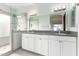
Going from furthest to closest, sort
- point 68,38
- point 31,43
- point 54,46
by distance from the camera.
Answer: point 31,43, point 54,46, point 68,38

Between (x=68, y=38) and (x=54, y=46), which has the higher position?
(x=68, y=38)

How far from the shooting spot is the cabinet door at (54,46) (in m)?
2.06

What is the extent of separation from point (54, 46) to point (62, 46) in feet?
0.69

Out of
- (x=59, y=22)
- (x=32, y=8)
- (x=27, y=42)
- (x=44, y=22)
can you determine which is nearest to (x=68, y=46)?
(x=59, y=22)

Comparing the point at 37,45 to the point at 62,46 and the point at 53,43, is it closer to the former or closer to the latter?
the point at 53,43

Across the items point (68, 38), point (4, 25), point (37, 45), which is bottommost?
point (37, 45)

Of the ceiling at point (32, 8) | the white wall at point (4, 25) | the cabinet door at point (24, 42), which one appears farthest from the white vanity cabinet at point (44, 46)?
the white wall at point (4, 25)

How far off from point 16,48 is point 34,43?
0.71 m

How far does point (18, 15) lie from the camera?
10.5ft

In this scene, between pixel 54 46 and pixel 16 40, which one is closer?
pixel 54 46

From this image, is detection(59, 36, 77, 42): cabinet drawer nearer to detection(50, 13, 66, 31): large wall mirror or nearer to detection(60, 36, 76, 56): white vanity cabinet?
detection(60, 36, 76, 56): white vanity cabinet

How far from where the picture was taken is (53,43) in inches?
84.3

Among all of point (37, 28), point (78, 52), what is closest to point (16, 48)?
point (37, 28)

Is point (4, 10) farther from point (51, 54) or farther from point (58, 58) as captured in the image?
point (58, 58)
